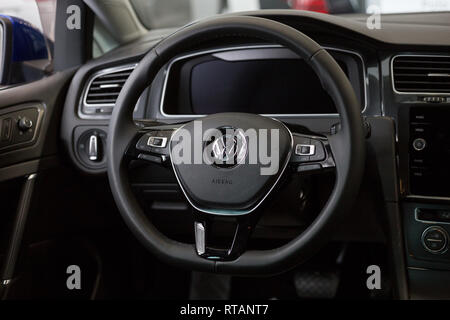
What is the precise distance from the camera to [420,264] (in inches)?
47.6

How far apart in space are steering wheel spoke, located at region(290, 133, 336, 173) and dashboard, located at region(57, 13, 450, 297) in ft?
0.65

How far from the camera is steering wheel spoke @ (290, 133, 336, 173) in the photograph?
959 millimetres

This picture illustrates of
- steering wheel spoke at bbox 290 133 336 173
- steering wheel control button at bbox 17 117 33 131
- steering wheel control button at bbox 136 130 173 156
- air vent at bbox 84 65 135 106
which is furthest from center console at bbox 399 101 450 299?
steering wheel control button at bbox 17 117 33 131

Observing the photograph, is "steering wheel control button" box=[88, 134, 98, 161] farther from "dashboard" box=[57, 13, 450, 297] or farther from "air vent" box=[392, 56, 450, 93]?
"air vent" box=[392, 56, 450, 93]

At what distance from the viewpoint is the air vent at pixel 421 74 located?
1184 millimetres

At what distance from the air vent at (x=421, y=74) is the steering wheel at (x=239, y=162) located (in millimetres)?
345

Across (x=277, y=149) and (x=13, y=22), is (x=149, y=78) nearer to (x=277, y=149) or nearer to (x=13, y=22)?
(x=277, y=149)

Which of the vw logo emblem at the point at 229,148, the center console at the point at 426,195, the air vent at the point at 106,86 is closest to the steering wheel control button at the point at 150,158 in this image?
the vw logo emblem at the point at 229,148

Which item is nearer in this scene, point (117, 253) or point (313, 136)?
point (313, 136)

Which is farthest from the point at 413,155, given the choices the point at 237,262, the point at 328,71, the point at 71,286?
the point at 71,286

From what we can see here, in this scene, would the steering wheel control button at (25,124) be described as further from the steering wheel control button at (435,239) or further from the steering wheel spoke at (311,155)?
the steering wheel control button at (435,239)

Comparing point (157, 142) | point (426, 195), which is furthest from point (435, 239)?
point (157, 142)
